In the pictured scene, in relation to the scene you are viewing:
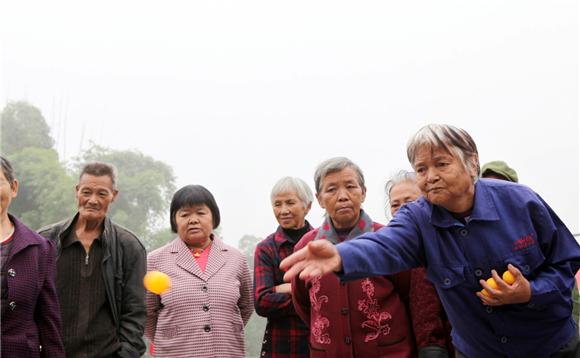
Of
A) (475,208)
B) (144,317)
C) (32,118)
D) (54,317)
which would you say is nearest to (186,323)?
(144,317)

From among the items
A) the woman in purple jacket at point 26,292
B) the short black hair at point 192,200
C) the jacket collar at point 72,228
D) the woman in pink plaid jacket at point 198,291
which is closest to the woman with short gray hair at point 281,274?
the woman in pink plaid jacket at point 198,291

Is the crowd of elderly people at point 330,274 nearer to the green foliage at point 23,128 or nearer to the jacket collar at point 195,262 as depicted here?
the jacket collar at point 195,262

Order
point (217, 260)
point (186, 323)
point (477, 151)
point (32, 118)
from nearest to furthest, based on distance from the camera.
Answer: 1. point (477, 151)
2. point (186, 323)
3. point (217, 260)
4. point (32, 118)

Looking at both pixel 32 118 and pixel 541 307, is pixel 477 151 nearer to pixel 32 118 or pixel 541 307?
pixel 541 307

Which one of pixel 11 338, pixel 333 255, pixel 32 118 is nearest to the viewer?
pixel 333 255

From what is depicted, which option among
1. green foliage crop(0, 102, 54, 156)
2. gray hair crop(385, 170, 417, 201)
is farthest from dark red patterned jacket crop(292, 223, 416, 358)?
green foliage crop(0, 102, 54, 156)

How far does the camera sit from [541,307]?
98.9 inches

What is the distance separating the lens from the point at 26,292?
3.33 meters

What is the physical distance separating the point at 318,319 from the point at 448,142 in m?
1.30

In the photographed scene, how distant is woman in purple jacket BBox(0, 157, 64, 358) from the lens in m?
3.26

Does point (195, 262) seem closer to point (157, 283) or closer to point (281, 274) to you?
point (157, 283)

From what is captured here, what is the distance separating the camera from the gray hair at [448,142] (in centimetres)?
270

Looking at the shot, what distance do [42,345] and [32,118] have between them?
34.9 m

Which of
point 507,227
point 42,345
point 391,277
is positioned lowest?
point 42,345
